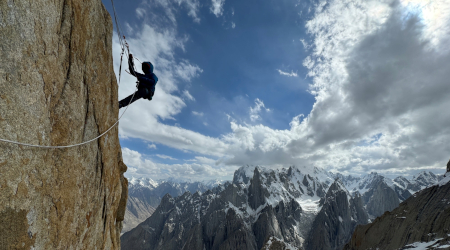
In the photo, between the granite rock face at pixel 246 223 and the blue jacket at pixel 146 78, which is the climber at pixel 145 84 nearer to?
the blue jacket at pixel 146 78

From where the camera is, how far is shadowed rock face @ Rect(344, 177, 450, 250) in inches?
1523

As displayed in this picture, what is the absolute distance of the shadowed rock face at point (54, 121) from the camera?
4.45 m

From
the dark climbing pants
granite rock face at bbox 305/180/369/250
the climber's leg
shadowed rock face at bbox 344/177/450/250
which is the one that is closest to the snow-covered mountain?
shadowed rock face at bbox 344/177/450/250

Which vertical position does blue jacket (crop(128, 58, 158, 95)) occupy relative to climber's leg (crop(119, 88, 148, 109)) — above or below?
above

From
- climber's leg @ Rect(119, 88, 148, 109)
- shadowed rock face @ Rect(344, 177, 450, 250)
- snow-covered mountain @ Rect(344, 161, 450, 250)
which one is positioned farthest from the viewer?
shadowed rock face @ Rect(344, 177, 450, 250)

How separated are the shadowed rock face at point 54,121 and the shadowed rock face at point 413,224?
5118 cm

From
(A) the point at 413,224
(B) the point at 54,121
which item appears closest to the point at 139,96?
(B) the point at 54,121

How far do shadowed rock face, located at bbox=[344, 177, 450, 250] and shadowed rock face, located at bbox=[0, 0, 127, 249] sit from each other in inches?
2015

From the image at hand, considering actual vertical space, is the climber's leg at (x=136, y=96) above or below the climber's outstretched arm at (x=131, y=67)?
below

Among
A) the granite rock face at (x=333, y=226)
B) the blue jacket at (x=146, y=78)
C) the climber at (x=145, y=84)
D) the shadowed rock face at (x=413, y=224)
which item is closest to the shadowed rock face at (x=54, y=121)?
the blue jacket at (x=146, y=78)

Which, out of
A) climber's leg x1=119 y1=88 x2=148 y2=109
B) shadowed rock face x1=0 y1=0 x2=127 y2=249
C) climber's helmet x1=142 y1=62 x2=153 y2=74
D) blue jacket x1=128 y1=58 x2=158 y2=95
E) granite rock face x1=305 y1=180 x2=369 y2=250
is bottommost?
granite rock face x1=305 y1=180 x2=369 y2=250

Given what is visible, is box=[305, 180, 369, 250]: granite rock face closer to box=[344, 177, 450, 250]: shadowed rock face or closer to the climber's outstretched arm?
box=[344, 177, 450, 250]: shadowed rock face

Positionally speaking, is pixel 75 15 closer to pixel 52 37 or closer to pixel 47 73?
pixel 52 37

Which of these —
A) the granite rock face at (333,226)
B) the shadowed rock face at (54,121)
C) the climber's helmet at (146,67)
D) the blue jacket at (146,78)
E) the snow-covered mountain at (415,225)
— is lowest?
the granite rock face at (333,226)
